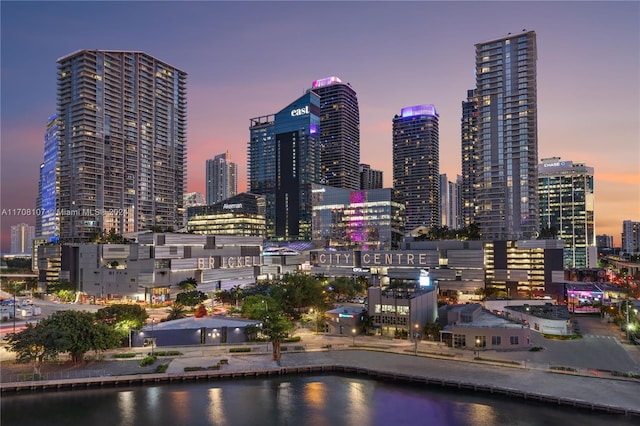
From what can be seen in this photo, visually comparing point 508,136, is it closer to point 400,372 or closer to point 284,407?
point 400,372

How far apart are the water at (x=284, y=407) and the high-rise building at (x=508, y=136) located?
5746 inches

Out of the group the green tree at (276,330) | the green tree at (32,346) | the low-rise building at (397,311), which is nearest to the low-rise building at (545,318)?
the low-rise building at (397,311)

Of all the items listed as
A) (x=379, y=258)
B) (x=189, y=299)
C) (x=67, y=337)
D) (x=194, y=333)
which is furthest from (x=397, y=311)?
(x=379, y=258)

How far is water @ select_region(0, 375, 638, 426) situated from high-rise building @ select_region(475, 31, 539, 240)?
5746 inches

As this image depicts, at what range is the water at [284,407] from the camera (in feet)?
154

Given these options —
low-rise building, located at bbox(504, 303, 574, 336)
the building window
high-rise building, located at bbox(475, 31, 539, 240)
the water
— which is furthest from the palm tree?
high-rise building, located at bbox(475, 31, 539, 240)

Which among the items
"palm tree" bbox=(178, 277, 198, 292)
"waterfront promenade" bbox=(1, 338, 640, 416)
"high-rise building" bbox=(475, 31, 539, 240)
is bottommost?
"waterfront promenade" bbox=(1, 338, 640, 416)

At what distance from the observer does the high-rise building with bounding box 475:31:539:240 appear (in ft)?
584

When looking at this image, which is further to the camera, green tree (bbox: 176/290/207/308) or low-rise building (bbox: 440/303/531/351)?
green tree (bbox: 176/290/207/308)

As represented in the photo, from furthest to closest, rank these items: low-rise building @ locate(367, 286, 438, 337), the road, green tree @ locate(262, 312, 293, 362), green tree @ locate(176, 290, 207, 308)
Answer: green tree @ locate(176, 290, 207, 308) < low-rise building @ locate(367, 286, 438, 337) < green tree @ locate(262, 312, 293, 362) < the road

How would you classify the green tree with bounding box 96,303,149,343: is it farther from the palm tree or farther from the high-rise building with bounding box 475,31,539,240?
→ the high-rise building with bounding box 475,31,539,240

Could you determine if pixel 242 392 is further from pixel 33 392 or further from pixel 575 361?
pixel 575 361

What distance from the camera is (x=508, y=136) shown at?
598 feet

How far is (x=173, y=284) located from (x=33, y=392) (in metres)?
76.2
